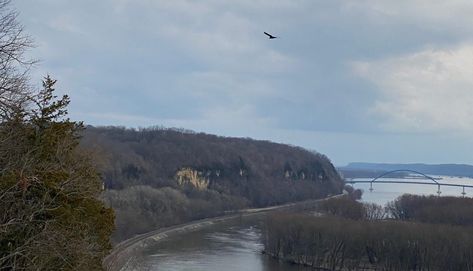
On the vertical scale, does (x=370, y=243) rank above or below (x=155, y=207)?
below

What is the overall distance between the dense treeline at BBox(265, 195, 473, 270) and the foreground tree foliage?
21.3m

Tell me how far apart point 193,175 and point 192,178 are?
98 cm

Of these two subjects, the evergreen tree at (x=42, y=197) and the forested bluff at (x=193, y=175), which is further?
the forested bluff at (x=193, y=175)

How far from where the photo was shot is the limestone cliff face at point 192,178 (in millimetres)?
66463

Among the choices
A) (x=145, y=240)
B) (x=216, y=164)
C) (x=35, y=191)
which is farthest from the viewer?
(x=216, y=164)

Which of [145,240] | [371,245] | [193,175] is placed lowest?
[145,240]

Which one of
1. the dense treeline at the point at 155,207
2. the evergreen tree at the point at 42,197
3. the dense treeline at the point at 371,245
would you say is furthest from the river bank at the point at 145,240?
the evergreen tree at the point at 42,197

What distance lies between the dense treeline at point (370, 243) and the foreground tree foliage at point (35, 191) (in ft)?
70.0

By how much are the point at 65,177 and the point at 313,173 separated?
8461 cm

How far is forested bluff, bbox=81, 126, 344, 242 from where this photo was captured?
156 feet

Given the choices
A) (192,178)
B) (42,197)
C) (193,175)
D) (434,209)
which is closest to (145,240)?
(434,209)

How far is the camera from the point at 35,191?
21.9ft

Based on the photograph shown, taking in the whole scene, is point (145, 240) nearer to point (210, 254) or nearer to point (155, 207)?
point (210, 254)

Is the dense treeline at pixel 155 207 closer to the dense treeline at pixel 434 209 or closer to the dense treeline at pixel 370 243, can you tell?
the dense treeline at pixel 370 243
